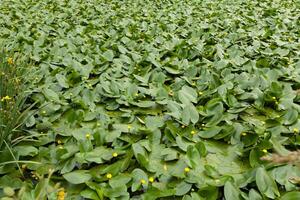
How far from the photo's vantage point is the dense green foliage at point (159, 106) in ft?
4.94

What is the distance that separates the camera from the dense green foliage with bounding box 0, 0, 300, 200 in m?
1.51

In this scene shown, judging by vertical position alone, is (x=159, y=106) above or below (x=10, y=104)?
below

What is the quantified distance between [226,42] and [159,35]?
22.8 inches

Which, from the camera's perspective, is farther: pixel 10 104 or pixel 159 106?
pixel 159 106

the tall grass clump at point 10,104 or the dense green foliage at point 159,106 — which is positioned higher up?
the tall grass clump at point 10,104

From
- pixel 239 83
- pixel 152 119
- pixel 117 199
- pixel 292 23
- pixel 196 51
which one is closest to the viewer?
pixel 117 199

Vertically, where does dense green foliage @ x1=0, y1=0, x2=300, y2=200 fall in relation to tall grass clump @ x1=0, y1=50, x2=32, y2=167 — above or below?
below

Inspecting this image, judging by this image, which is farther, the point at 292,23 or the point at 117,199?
the point at 292,23

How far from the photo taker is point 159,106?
2.13 meters

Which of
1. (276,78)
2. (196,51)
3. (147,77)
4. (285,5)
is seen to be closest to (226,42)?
(196,51)

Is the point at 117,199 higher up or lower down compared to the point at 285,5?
higher up

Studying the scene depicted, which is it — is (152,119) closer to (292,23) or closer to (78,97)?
(78,97)

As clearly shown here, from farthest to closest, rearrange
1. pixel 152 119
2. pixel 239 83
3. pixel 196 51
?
pixel 196 51
pixel 239 83
pixel 152 119

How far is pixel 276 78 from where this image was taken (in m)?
2.40
